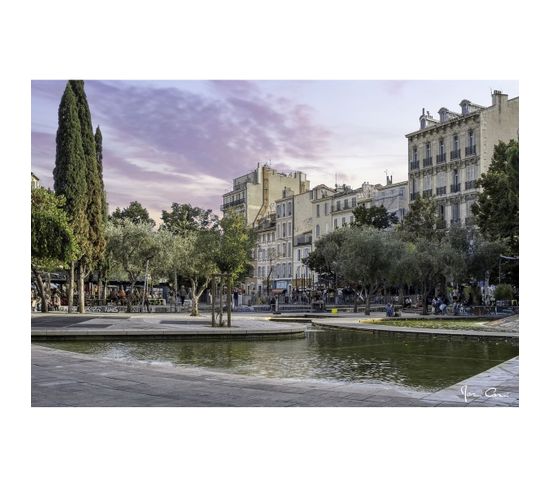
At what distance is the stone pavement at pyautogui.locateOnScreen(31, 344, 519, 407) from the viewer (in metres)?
7.61

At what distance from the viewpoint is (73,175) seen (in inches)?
1040

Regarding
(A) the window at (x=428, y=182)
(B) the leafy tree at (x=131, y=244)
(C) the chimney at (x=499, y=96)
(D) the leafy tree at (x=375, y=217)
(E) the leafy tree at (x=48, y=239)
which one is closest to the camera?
(C) the chimney at (x=499, y=96)

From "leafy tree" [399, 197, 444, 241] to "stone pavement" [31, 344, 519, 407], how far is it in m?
32.4

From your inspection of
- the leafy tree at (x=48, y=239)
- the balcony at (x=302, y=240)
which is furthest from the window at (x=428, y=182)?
the leafy tree at (x=48, y=239)

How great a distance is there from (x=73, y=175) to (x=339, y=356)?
644 inches

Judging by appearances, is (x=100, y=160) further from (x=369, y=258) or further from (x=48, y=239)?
(x=48, y=239)

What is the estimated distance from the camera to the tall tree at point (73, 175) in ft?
79.9

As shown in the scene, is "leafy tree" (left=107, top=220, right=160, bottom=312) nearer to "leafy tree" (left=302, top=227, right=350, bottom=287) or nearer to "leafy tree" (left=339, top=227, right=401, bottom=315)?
"leafy tree" (left=339, top=227, right=401, bottom=315)

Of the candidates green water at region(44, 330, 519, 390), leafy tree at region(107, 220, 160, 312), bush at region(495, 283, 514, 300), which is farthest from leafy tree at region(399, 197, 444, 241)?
green water at region(44, 330, 519, 390)

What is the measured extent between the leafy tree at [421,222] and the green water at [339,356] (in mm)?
22824

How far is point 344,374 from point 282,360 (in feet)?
7.57
